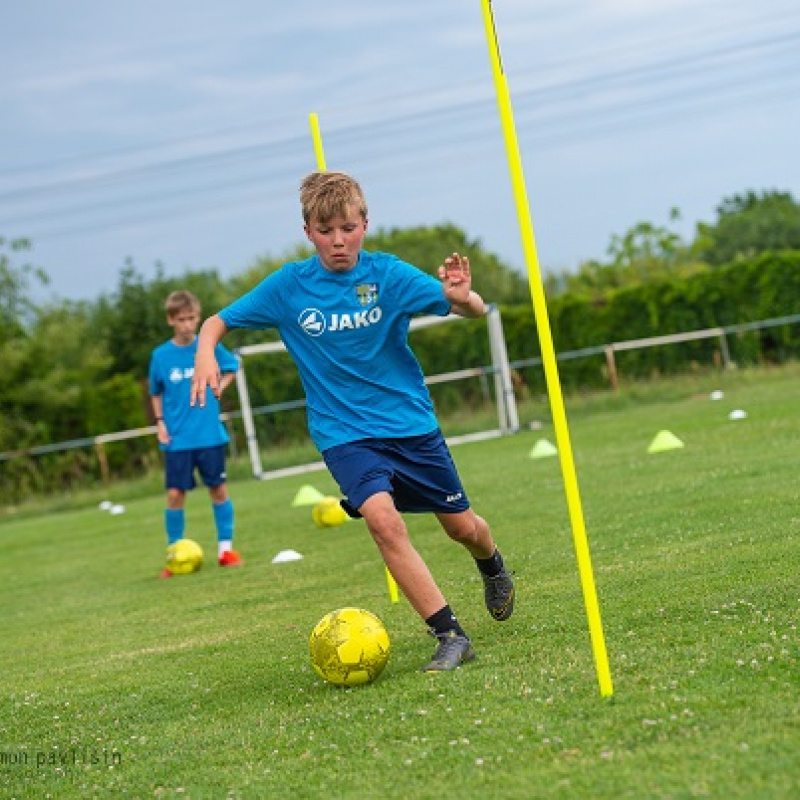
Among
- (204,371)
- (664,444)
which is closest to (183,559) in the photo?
(204,371)

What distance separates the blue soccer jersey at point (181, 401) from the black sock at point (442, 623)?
6789 millimetres

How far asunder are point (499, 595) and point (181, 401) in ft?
20.6

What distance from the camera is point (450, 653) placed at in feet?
21.2

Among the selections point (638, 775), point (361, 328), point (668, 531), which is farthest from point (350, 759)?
point (668, 531)

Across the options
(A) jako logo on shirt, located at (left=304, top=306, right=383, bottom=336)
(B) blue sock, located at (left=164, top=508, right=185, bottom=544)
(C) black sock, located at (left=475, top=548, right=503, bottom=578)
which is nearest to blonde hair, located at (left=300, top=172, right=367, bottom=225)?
(A) jako logo on shirt, located at (left=304, top=306, right=383, bottom=336)

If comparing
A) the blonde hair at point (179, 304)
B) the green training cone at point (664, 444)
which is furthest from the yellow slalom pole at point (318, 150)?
the green training cone at point (664, 444)

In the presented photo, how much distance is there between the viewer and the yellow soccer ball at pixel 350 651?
254 inches

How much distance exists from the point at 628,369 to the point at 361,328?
91.2 ft

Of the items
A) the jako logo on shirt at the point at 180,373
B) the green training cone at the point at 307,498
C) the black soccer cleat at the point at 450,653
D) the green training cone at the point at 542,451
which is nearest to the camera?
the black soccer cleat at the point at 450,653

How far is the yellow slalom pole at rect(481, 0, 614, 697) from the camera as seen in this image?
5383 millimetres

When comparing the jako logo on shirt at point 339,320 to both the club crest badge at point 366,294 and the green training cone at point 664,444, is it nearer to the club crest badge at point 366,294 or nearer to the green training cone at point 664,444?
the club crest badge at point 366,294

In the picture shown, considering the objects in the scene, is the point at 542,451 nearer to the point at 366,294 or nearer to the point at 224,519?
the point at 224,519

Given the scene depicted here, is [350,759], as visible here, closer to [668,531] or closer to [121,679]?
[121,679]

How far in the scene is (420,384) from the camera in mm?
7160
